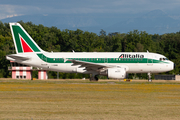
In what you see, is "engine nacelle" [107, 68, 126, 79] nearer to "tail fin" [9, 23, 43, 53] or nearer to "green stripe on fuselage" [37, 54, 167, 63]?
"green stripe on fuselage" [37, 54, 167, 63]

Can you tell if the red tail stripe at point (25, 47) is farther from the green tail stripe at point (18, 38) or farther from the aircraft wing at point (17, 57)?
the aircraft wing at point (17, 57)

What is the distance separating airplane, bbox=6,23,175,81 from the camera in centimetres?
4425

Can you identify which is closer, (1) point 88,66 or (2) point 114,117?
(2) point 114,117

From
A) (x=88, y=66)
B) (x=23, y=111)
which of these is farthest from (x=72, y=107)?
(x=88, y=66)

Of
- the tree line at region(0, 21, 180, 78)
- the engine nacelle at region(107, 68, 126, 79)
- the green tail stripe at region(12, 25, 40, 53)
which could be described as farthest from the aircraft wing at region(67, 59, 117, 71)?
the tree line at region(0, 21, 180, 78)

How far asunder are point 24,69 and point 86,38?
4370 centimetres

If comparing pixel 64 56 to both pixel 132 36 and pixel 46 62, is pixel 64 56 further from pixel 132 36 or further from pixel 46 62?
pixel 132 36

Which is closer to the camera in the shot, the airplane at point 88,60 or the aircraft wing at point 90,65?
the aircraft wing at point 90,65

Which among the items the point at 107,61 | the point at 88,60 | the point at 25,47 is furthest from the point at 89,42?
the point at 107,61

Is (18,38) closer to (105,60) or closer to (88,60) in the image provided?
(88,60)

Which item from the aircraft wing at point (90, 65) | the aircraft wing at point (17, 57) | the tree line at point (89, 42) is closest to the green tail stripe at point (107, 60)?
the aircraft wing at point (90, 65)

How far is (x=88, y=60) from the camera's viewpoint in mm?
44750

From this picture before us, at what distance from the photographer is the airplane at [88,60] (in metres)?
44.2

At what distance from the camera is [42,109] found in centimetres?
1623
